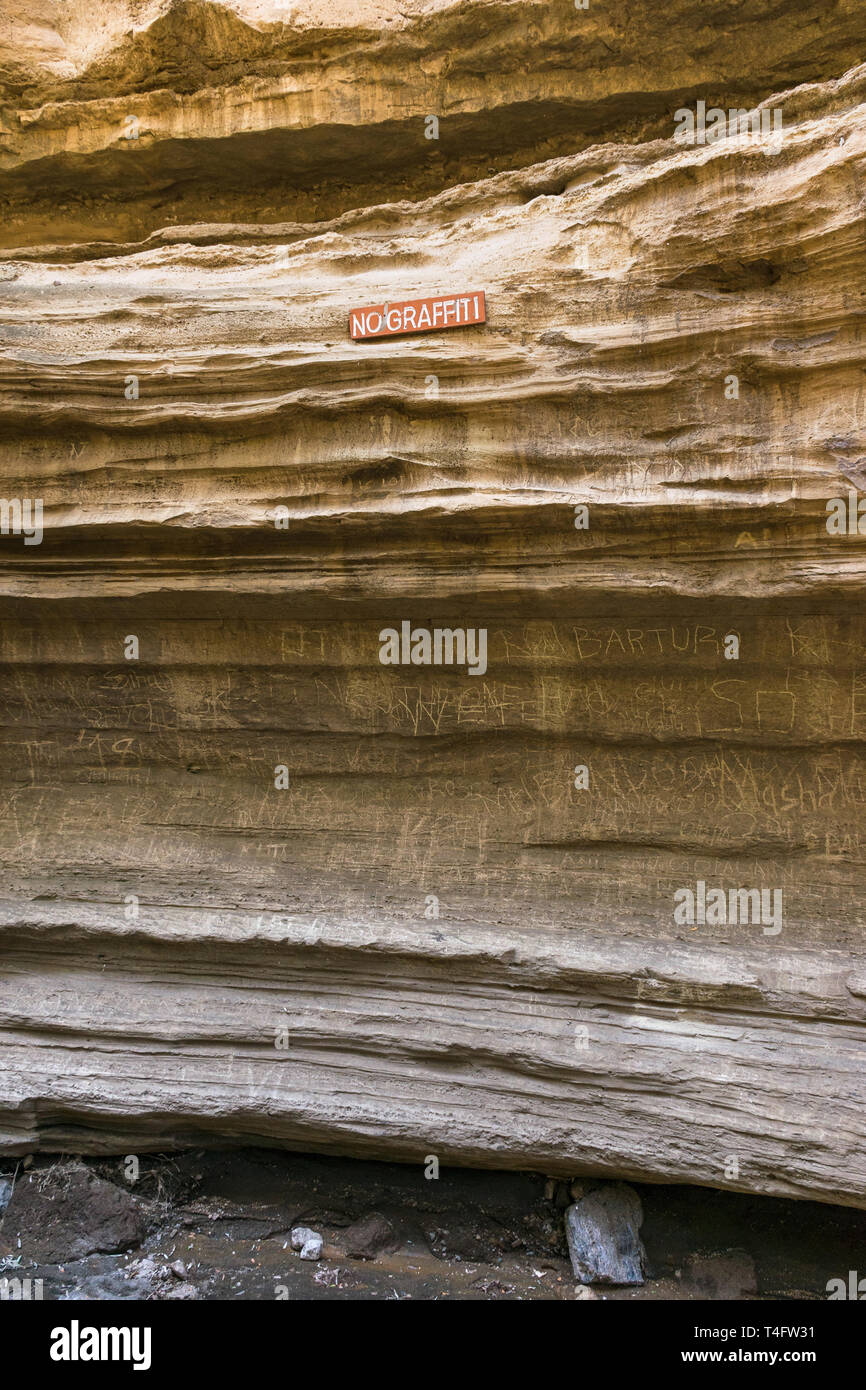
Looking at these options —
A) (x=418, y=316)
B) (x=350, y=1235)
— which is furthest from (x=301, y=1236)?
(x=418, y=316)

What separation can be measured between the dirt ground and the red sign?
4048 millimetres

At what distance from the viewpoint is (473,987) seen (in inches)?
183

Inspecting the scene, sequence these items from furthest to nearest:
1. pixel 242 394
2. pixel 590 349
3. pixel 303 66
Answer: pixel 303 66, pixel 242 394, pixel 590 349

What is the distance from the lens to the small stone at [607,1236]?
13.0 ft

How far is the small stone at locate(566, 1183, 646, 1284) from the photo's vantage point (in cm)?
396

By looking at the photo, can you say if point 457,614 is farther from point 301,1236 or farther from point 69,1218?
point 69,1218

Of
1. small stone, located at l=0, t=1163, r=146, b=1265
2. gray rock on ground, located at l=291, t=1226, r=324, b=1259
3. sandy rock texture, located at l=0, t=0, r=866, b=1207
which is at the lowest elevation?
gray rock on ground, located at l=291, t=1226, r=324, b=1259

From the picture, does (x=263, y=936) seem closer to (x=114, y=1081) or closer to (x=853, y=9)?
(x=114, y=1081)

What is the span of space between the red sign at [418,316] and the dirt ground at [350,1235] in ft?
13.3

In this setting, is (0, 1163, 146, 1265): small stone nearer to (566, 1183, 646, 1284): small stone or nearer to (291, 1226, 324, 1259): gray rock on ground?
(291, 1226, 324, 1259): gray rock on ground

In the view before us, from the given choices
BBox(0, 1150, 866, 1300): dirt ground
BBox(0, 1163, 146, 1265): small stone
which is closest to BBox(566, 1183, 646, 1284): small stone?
BBox(0, 1150, 866, 1300): dirt ground

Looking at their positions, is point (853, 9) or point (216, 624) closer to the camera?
point (853, 9)

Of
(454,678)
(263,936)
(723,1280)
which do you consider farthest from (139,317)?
(723,1280)

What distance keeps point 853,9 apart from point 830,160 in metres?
1.62
